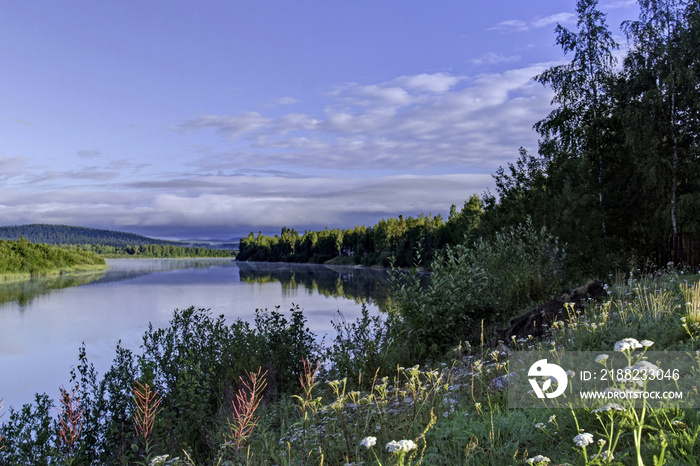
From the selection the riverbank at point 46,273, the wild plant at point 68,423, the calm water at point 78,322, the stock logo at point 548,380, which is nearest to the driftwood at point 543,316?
the stock logo at point 548,380

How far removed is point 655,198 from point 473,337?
1136 cm

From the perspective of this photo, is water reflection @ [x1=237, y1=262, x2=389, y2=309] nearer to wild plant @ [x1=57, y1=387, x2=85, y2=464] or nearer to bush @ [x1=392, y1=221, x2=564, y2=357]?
bush @ [x1=392, y1=221, x2=564, y2=357]

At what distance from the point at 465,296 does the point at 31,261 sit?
6222 centimetres

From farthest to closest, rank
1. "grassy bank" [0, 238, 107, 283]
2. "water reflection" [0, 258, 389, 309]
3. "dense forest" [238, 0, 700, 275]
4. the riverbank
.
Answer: "grassy bank" [0, 238, 107, 283] < the riverbank < "water reflection" [0, 258, 389, 309] < "dense forest" [238, 0, 700, 275]

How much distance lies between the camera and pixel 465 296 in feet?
27.8

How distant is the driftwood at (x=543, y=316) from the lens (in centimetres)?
659

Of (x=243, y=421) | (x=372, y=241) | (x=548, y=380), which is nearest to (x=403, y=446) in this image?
(x=243, y=421)

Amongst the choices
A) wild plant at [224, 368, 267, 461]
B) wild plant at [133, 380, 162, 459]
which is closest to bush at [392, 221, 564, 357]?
wild plant at [224, 368, 267, 461]

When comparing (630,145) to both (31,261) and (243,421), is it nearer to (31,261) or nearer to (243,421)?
(243,421)

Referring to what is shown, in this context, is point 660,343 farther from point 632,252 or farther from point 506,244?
point 632,252

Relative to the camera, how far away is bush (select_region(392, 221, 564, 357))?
7898mm

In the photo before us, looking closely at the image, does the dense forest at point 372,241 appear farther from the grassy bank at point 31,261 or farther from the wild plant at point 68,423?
the grassy bank at point 31,261

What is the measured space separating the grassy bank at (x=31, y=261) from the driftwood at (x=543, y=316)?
52005 mm

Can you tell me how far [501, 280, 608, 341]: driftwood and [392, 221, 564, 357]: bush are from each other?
2.47 ft
